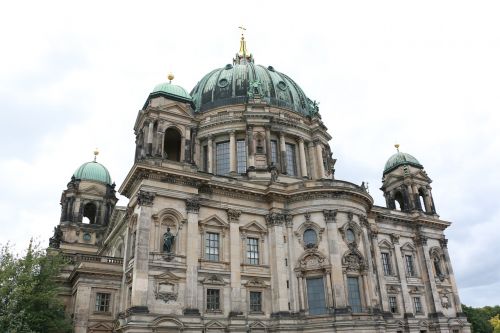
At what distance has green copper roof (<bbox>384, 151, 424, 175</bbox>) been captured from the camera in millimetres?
48838

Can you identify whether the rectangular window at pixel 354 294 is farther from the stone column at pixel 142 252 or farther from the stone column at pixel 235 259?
the stone column at pixel 142 252

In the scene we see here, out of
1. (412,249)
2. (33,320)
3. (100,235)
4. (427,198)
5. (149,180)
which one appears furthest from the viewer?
(100,235)

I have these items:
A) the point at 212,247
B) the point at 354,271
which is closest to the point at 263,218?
the point at 212,247

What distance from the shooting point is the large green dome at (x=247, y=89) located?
45.0 m

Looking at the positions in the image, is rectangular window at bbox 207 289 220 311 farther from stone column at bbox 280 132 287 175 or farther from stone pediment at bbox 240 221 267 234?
stone column at bbox 280 132 287 175

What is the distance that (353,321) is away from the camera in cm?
2984

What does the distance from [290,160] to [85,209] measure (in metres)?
28.3

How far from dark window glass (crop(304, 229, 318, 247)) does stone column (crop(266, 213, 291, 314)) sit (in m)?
1.83

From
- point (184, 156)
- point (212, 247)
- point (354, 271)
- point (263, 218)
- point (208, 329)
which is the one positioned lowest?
point (208, 329)

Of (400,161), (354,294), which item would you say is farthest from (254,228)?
(400,161)

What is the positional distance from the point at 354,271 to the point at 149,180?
660 inches

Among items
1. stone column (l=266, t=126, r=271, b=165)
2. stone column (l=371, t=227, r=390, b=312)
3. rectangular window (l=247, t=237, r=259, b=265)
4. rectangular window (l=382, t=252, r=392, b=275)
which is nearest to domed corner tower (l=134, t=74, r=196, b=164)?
rectangular window (l=247, t=237, r=259, b=265)

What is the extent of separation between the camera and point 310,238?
33.5 meters

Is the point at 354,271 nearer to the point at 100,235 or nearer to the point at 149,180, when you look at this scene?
the point at 149,180
